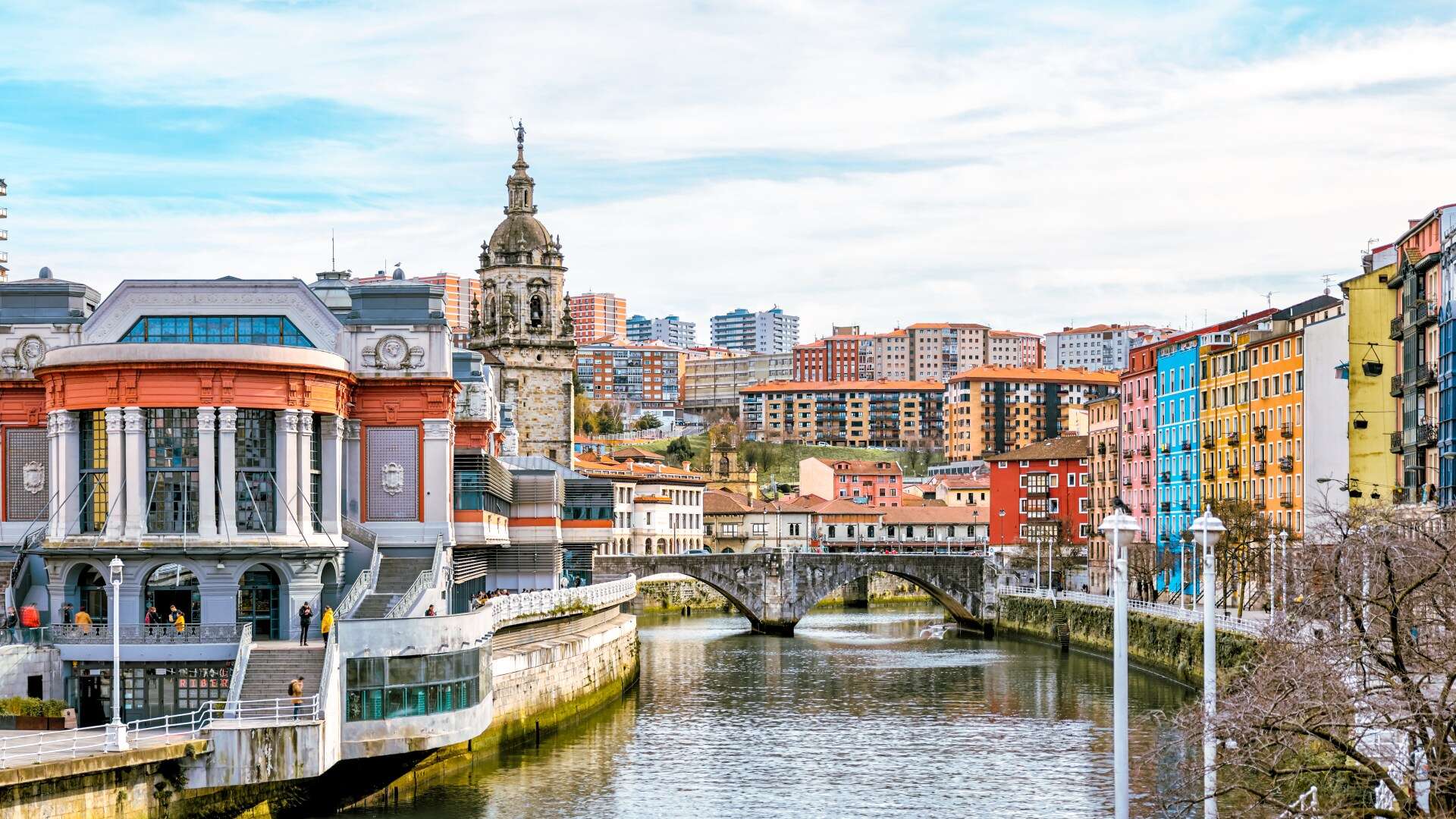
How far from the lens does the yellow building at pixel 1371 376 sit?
275ft

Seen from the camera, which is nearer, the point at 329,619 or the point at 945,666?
the point at 329,619

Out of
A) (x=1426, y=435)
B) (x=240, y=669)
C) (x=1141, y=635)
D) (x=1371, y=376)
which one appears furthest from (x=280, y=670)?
(x=1371, y=376)

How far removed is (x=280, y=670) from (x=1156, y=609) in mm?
52558

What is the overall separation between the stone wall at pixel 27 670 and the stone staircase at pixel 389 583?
22.7ft

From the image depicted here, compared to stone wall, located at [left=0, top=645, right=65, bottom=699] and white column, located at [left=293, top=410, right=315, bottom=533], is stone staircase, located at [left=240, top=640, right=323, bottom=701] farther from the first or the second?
white column, located at [left=293, top=410, right=315, bottom=533]

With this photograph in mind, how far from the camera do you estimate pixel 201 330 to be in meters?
53.9

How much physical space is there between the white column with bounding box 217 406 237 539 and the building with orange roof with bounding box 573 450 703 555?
10195 cm

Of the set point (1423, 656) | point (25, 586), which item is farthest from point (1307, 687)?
point (25, 586)

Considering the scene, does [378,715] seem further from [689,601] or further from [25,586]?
[689,601]

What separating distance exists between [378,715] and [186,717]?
4.53 metres

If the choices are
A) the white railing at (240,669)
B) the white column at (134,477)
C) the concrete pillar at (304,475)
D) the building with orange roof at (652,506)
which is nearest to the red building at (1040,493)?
the building with orange roof at (652,506)

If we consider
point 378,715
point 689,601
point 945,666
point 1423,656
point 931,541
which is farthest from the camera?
point 931,541

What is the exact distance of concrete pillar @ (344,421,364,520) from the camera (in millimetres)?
57062

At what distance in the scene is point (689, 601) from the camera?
150250mm
